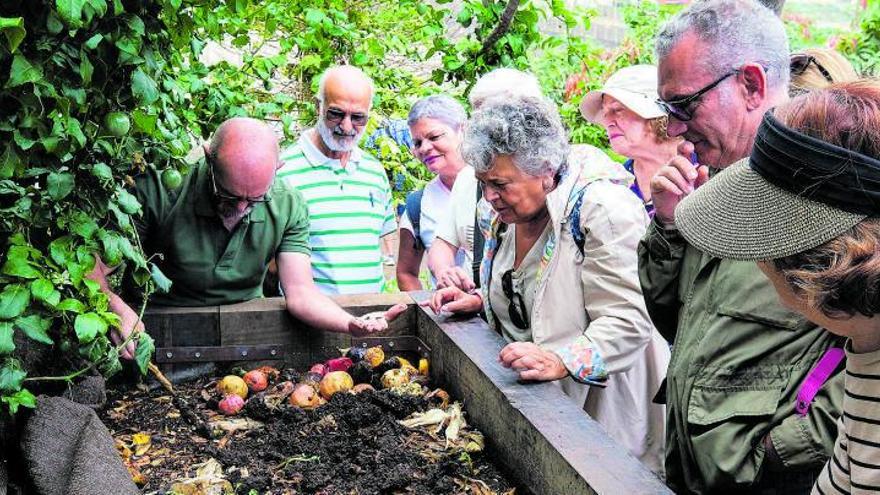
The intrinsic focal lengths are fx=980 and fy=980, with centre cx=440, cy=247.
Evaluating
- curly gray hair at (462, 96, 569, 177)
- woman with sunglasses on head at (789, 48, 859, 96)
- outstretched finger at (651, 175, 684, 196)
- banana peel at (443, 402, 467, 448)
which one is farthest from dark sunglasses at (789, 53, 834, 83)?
banana peel at (443, 402, 467, 448)

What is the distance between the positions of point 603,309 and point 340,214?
7.23 ft

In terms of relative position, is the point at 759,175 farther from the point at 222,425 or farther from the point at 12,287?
the point at 222,425

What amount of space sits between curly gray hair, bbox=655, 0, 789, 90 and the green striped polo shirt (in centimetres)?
270

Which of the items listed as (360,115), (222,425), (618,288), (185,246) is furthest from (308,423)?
(360,115)

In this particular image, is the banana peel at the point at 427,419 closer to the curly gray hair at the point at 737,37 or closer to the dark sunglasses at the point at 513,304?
the dark sunglasses at the point at 513,304

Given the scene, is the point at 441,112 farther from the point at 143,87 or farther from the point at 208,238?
the point at 143,87

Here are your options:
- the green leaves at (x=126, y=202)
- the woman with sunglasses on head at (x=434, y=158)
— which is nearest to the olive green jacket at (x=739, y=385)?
the green leaves at (x=126, y=202)

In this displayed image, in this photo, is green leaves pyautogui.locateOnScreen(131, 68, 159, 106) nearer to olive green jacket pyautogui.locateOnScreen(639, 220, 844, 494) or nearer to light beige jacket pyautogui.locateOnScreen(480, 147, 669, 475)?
light beige jacket pyautogui.locateOnScreen(480, 147, 669, 475)

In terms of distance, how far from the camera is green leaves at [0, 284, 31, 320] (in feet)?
8.64

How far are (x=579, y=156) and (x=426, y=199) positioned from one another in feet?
6.15

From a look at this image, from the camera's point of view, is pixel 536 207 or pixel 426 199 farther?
pixel 426 199

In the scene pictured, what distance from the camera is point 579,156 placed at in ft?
11.6

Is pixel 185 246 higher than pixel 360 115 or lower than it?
lower

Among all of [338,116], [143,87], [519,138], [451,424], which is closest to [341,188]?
[338,116]
